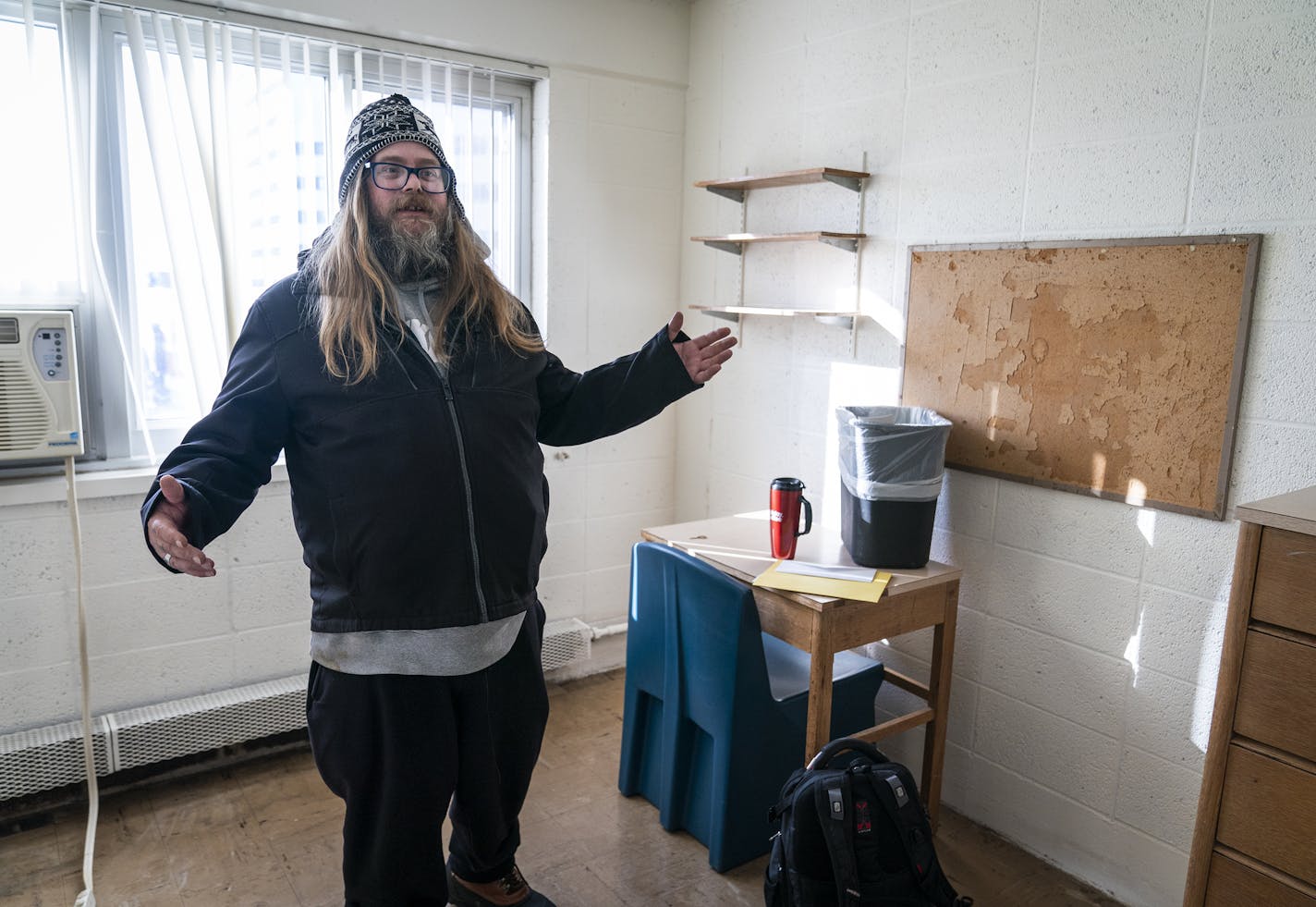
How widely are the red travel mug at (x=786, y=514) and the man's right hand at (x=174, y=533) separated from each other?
4.35 ft

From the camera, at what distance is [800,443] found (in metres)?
3.06

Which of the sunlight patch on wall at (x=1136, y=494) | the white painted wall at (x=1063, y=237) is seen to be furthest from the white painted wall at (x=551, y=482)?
the sunlight patch on wall at (x=1136, y=494)

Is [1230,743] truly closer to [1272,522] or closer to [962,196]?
[1272,522]

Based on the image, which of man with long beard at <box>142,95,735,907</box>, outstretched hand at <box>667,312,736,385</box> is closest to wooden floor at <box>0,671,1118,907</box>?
man with long beard at <box>142,95,735,907</box>

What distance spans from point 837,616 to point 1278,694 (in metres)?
0.86

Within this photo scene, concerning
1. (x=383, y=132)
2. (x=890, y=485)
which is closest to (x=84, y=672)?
(x=383, y=132)

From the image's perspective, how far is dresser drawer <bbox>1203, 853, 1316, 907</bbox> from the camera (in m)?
1.50

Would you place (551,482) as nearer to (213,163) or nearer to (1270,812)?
(213,163)

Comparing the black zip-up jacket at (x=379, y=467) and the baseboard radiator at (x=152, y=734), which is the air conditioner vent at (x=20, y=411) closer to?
the baseboard radiator at (x=152, y=734)

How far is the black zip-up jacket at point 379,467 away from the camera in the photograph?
1701 mm

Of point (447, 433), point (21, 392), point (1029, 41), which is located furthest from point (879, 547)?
point (21, 392)

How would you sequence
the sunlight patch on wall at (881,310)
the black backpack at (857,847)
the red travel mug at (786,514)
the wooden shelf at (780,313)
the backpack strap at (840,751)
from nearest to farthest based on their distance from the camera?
the black backpack at (857,847), the backpack strap at (840,751), the red travel mug at (786,514), the sunlight patch on wall at (881,310), the wooden shelf at (780,313)

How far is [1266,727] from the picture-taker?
1.50m

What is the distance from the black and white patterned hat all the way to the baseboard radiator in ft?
4.65
